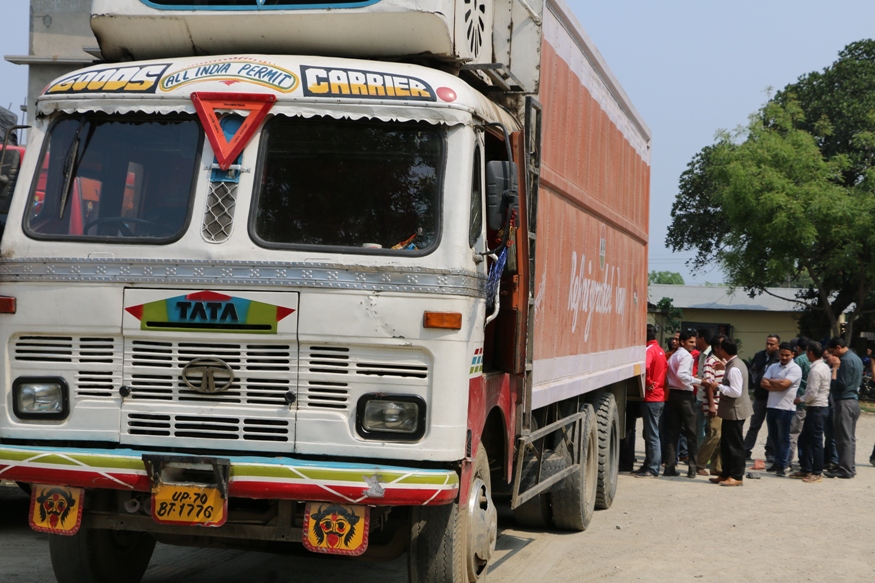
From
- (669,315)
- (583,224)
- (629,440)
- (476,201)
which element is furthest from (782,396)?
(669,315)

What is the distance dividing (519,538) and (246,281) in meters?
4.72

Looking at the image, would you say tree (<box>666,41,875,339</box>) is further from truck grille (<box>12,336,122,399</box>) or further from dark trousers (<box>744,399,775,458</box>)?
truck grille (<box>12,336,122,399</box>)

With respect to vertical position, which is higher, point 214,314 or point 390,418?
point 214,314

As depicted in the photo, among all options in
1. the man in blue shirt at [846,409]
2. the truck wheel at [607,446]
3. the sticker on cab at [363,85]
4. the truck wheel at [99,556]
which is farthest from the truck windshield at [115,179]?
the man in blue shirt at [846,409]

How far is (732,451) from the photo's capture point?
1286 cm

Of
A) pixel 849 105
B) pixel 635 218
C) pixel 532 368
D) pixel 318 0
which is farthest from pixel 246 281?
pixel 849 105

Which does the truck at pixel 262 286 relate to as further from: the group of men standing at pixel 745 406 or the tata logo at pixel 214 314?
the group of men standing at pixel 745 406

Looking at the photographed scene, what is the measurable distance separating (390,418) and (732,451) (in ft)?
28.9

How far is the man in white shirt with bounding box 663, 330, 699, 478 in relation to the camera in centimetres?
1340

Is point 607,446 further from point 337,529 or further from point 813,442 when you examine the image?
point 337,529

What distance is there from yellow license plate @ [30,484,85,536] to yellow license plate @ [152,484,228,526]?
438mm

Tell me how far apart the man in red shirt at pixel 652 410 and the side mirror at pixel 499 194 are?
27.0 ft

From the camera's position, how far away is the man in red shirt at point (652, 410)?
526 inches

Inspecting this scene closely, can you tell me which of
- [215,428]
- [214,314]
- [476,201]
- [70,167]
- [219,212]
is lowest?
[215,428]
